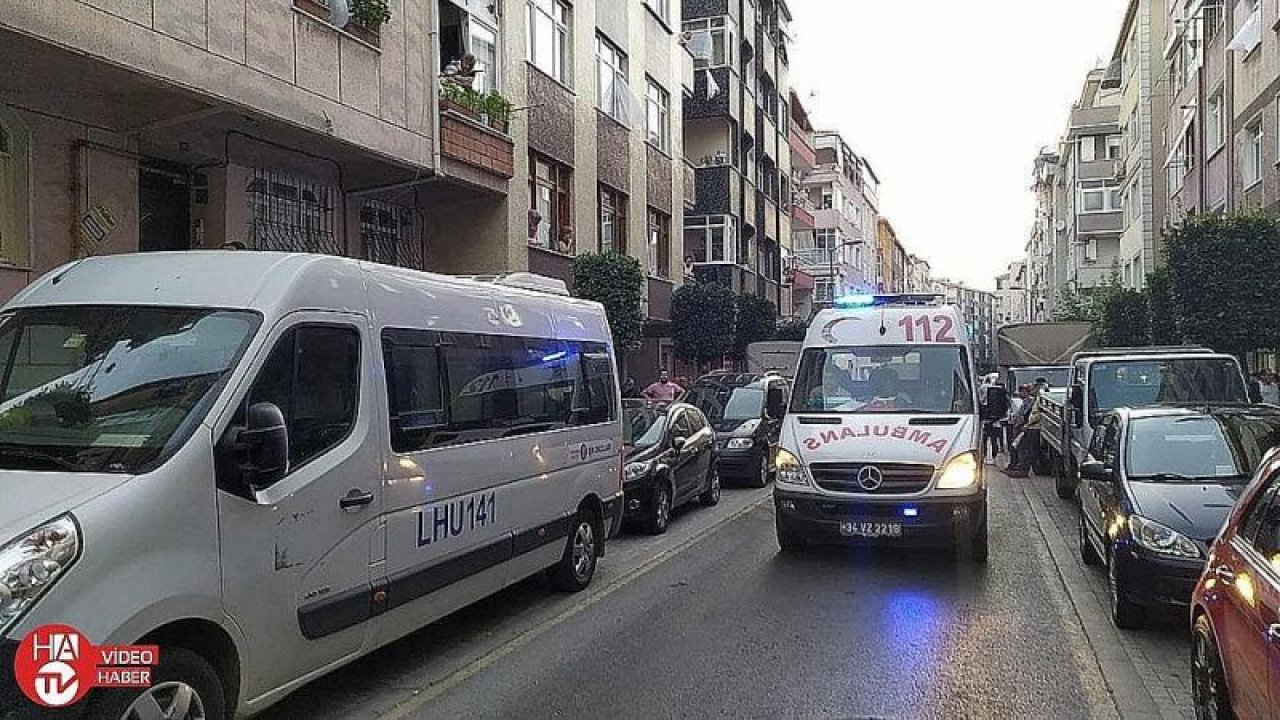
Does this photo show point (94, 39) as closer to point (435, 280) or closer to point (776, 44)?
point (435, 280)

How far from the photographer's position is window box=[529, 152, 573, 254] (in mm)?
19953

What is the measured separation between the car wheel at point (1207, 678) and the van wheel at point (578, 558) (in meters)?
4.83

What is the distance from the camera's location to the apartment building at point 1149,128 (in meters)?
32.8

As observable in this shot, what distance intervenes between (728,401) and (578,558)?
972cm

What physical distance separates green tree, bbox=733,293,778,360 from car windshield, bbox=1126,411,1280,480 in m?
20.1

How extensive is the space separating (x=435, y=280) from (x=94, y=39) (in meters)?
4.59

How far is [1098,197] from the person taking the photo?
56.6 m

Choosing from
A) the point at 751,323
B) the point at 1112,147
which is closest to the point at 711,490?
the point at 751,323

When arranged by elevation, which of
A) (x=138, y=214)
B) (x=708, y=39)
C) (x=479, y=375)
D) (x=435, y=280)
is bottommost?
(x=479, y=375)

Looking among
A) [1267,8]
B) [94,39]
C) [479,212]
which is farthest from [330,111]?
[1267,8]

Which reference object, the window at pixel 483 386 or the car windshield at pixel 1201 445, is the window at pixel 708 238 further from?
the car windshield at pixel 1201 445

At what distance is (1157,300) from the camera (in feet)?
70.8

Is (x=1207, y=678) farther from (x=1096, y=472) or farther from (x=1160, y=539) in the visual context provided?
(x=1096, y=472)

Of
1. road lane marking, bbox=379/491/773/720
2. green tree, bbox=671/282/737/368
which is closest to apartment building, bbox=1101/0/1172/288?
green tree, bbox=671/282/737/368
